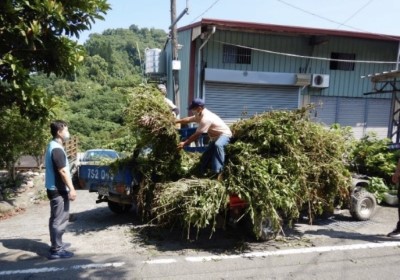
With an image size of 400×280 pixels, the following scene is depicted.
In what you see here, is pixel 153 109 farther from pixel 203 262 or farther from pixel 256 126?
pixel 203 262

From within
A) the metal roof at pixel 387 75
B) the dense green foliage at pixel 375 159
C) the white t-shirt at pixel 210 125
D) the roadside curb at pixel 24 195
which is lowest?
A: the roadside curb at pixel 24 195

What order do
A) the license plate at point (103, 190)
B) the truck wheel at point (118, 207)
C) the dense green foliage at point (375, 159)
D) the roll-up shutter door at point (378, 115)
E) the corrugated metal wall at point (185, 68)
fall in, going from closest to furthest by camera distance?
1. the license plate at point (103, 190)
2. the truck wheel at point (118, 207)
3. the dense green foliage at point (375, 159)
4. the corrugated metal wall at point (185, 68)
5. the roll-up shutter door at point (378, 115)

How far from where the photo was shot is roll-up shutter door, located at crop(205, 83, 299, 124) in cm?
1545

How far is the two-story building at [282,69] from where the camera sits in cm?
1515

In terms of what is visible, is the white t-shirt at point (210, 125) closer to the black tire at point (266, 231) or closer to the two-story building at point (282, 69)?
the black tire at point (266, 231)

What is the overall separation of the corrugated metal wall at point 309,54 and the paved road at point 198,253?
9923mm

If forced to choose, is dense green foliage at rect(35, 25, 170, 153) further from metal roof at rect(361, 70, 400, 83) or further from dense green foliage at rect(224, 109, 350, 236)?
metal roof at rect(361, 70, 400, 83)

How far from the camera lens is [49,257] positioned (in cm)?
514

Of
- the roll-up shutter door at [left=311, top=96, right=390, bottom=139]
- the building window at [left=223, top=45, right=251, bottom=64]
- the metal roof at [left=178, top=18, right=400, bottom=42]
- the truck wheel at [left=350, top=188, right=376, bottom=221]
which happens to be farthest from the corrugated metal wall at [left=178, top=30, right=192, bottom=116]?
the truck wheel at [left=350, top=188, right=376, bottom=221]

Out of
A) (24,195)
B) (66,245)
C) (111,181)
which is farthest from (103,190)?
(24,195)

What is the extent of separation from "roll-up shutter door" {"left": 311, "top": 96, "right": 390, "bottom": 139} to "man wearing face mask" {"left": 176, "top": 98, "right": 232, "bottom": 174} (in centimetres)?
1210

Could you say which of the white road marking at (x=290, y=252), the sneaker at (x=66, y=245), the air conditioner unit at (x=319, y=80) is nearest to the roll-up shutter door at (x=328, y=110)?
the air conditioner unit at (x=319, y=80)

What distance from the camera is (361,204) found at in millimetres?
7230

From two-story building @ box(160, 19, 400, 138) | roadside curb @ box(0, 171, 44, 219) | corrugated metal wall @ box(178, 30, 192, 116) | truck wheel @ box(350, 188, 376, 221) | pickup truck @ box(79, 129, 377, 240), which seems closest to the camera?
pickup truck @ box(79, 129, 377, 240)
